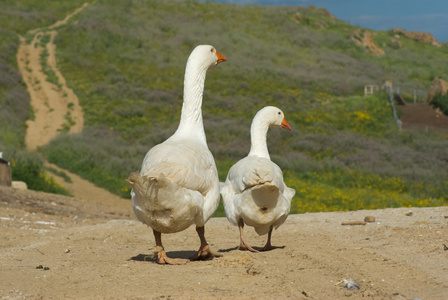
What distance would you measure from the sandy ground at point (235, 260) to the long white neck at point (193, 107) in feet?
5.87

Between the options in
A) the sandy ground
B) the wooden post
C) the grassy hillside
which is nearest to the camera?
the sandy ground

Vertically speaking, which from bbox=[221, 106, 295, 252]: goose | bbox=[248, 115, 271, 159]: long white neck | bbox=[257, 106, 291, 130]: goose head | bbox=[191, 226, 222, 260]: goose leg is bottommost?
bbox=[191, 226, 222, 260]: goose leg

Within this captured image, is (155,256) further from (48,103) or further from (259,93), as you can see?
(259,93)

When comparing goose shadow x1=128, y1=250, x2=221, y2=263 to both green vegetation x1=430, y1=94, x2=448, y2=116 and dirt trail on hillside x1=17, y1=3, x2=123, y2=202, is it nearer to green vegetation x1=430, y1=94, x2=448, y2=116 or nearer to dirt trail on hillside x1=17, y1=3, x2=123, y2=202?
dirt trail on hillside x1=17, y1=3, x2=123, y2=202

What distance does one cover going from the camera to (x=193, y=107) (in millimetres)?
8008

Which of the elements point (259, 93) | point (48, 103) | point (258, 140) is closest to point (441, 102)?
point (259, 93)

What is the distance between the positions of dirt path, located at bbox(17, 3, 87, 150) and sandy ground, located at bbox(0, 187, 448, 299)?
19.8 meters

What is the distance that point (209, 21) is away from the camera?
235 feet

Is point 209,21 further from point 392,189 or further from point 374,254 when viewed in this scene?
point 374,254

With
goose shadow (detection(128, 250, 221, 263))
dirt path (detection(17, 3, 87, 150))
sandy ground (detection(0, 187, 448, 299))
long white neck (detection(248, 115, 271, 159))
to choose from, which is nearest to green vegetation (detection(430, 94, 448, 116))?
dirt path (detection(17, 3, 87, 150))

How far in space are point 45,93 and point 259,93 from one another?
1672 centimetres

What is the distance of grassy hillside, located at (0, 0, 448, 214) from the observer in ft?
80.4

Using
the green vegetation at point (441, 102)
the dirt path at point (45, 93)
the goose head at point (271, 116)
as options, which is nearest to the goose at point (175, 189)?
the goose head at point (271, 116)

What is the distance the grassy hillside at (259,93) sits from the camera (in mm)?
24500
